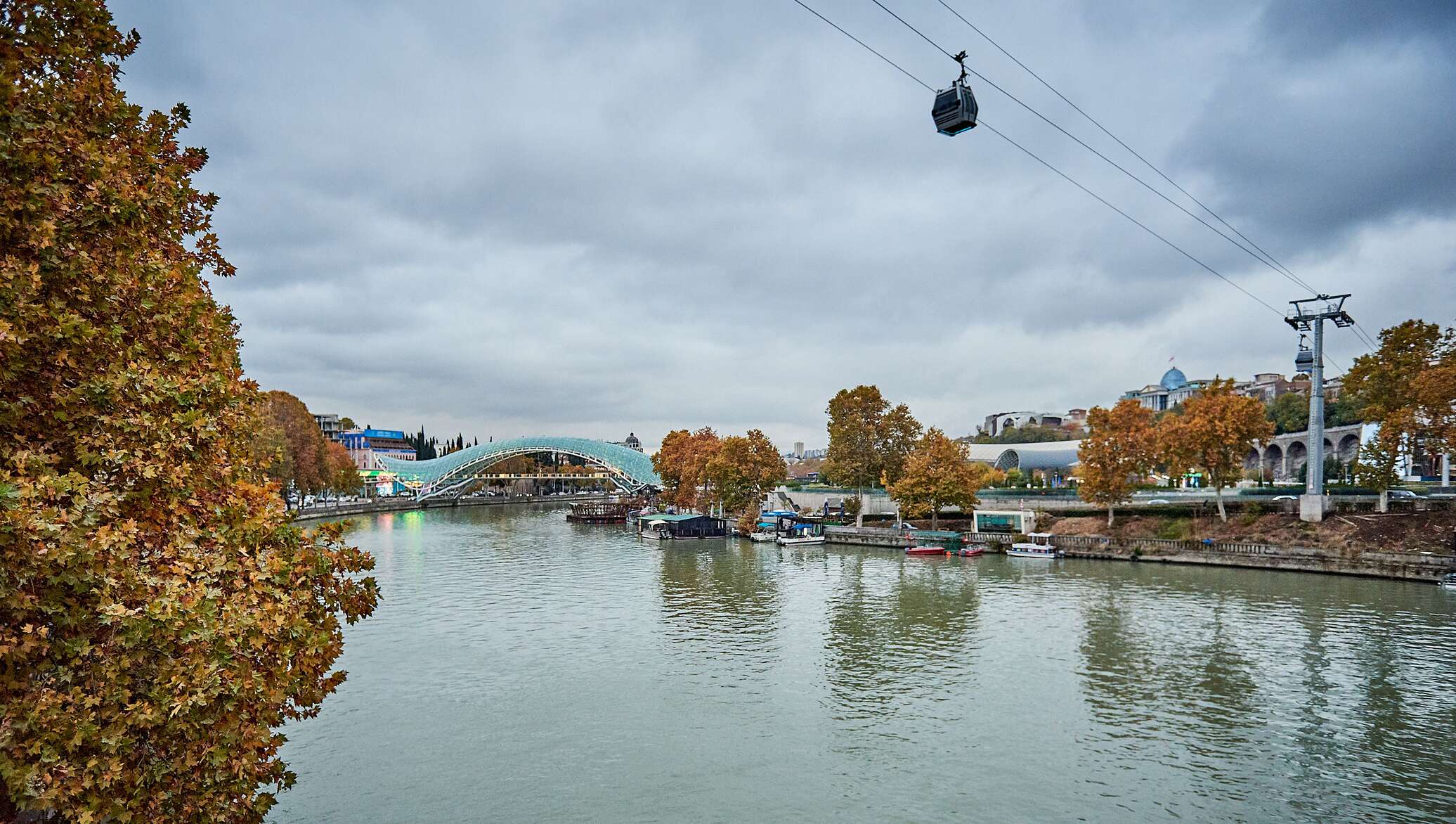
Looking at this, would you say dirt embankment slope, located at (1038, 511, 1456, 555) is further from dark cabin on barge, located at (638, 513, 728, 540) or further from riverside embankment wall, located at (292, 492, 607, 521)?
riverside embankment wall, located at (292, 492, 607, 521)

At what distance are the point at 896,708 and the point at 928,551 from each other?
29845 millimetres

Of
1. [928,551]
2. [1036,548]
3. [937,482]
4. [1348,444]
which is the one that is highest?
[1348,444]

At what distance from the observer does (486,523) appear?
238 ft

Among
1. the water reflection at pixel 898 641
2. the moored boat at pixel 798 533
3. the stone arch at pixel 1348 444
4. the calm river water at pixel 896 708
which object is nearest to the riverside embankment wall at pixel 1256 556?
the calm river water at pixel 896 708

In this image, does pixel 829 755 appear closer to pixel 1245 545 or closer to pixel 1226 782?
pixel 1226 782

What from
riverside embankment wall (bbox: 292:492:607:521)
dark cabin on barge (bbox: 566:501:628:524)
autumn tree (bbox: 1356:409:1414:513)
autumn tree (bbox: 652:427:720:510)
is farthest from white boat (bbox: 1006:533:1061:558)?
riverside embankment wall (bbox: 292:492:607:521)

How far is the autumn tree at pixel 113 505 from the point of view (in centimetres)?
527

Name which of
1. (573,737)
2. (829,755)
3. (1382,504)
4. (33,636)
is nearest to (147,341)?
(33,636)

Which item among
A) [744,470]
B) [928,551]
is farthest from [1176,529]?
[744,470]

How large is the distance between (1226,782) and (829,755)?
656cm

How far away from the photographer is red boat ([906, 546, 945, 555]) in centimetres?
4525

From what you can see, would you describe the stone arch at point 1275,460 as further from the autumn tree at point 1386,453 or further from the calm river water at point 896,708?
the calm river water at point 896,708

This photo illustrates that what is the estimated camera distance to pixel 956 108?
10641 mm

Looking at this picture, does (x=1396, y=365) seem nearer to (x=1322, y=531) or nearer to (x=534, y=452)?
(x=1322, y=531)
